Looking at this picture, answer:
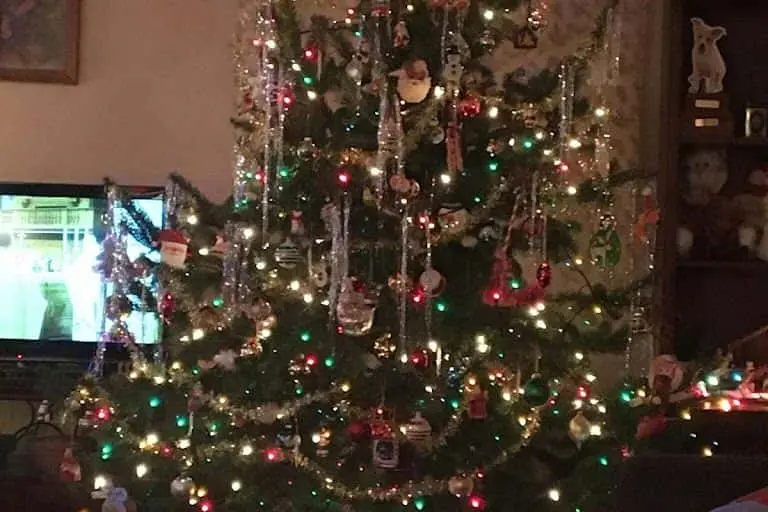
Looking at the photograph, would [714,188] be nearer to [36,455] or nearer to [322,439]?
[322,439]

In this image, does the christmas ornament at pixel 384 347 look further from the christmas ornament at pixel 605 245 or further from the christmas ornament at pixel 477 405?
the christmas ornament at pixel 605 245

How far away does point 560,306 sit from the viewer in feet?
9.42

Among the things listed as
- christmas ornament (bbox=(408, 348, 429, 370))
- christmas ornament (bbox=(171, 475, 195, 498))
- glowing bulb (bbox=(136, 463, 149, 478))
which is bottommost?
christmas ornament (bbox=(171, 475, 195, 498))

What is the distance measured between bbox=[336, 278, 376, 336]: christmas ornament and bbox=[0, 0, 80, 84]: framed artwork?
5.27ft

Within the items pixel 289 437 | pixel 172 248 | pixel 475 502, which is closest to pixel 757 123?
pixel 475 502

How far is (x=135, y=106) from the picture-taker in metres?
3.60

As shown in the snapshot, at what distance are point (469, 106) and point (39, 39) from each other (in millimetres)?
1705

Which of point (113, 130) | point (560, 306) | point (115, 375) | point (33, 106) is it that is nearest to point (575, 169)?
point (560, 306)

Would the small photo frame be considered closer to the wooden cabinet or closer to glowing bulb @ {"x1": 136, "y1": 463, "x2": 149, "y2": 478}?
the wooden cabinet

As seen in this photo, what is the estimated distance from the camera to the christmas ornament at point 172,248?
256cm

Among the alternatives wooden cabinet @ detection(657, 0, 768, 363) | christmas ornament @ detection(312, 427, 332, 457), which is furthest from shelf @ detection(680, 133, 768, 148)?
christmas ornament @ detection(312, 427, 332, 457)

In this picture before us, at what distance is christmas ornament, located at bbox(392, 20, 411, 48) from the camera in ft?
8.27

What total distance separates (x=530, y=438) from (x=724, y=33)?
1.49 meters

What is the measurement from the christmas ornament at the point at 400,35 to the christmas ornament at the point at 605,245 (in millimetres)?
689
